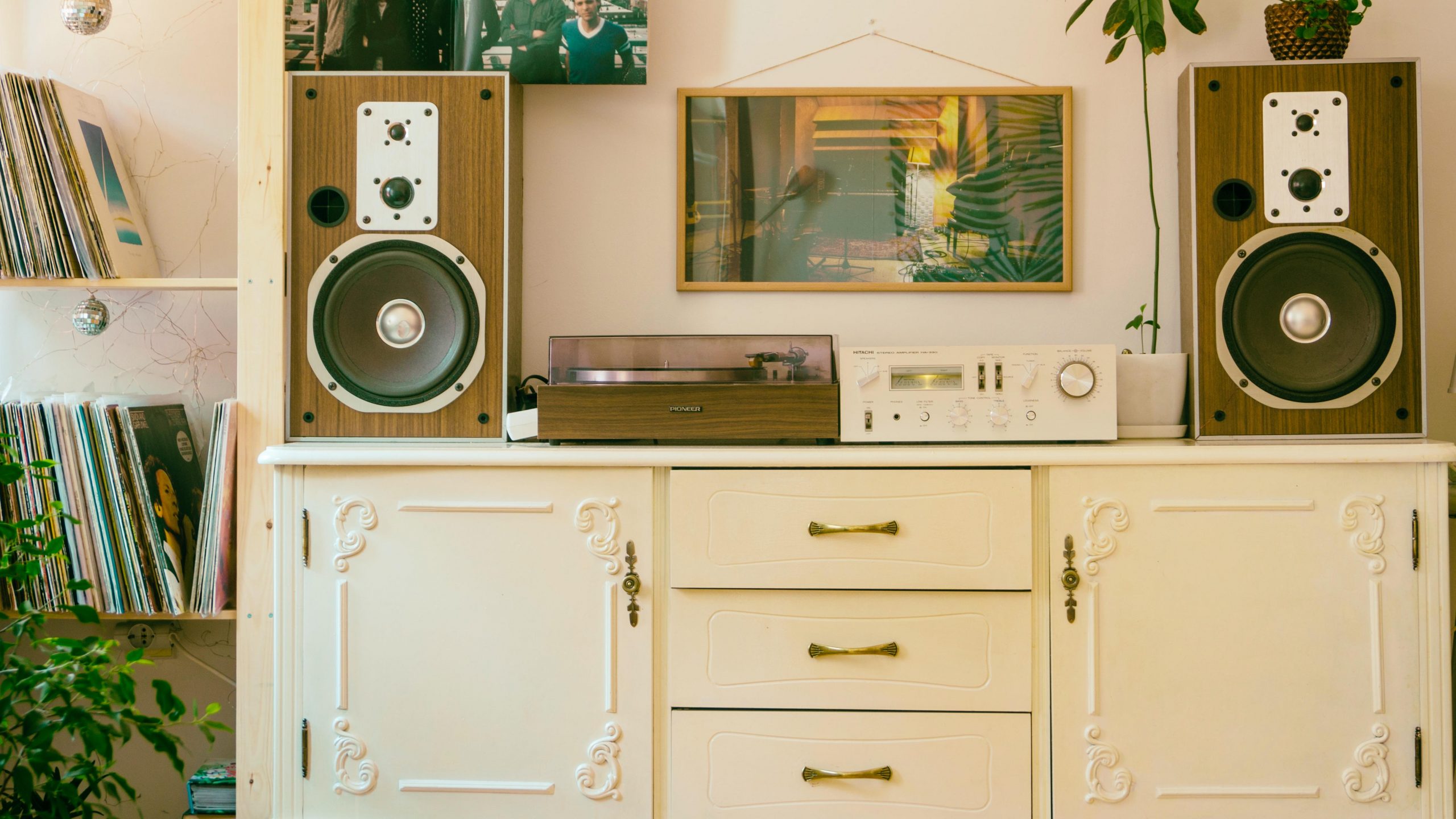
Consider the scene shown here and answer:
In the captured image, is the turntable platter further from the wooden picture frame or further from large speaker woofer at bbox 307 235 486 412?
the wooden picture frame

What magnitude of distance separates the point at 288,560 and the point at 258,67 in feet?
2.53

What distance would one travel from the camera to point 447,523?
4.25ft

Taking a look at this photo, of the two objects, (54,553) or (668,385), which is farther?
(668,385)

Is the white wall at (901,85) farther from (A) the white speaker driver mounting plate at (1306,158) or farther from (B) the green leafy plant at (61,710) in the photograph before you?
(B) the green leafy plant at (61,710)

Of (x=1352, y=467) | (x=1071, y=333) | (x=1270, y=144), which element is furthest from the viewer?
(x=1071, y=333)

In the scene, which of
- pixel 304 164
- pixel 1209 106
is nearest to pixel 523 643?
pixel 304 164

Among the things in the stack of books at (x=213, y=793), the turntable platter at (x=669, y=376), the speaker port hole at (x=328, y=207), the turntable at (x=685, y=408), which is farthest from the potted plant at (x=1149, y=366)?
the stack of books at (x=213, y=793)

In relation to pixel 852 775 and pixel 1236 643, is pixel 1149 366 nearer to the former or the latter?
pixel 1236 643

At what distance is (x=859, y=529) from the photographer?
1252mm

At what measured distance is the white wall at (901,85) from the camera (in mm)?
1646

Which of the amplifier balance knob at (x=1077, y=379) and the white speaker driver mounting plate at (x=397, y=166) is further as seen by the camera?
the white speaker driver mounting plate at (x=397, y=166)

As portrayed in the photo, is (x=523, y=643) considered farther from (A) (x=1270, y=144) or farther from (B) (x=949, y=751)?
(A) (x=1270, y=144)

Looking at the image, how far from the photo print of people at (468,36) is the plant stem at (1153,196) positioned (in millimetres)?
885

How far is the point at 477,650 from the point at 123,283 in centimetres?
84
